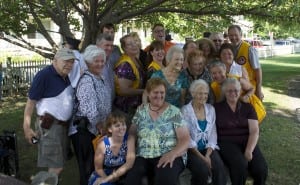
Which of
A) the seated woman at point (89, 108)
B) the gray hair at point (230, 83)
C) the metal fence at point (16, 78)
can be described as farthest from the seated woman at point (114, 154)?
the metal fence at point (16, 78)

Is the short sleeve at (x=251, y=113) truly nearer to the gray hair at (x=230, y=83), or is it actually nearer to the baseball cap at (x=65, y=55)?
the gray hair at (x=230, y=83)

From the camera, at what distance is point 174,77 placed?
519 cm

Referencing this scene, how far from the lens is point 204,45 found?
591cm

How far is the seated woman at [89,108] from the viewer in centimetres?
476

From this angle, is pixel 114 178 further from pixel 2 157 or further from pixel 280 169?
pixel 280 169

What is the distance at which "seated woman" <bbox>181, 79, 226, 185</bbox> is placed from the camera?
491cm

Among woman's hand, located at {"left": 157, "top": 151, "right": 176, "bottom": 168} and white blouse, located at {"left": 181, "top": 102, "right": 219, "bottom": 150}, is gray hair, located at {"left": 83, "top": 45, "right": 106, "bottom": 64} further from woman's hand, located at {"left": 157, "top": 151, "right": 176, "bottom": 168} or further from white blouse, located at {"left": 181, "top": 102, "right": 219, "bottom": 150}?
woman's hand, located at {"left": 157, "top": 151, "right": 176, "bottom": 168}

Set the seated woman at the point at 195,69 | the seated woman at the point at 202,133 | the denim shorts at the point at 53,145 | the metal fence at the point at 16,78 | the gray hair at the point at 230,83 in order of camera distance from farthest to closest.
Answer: the metal fence at the point at 16,78, the seated woman at the point at 195,69, the gray hair at the point at 230,83, the seated woman at the point at 202,133, the denim shorts at the point at 53,145

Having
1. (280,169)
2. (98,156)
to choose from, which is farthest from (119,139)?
(280,169)

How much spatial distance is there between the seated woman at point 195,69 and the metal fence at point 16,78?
12.1m

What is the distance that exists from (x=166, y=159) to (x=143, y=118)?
0.50m

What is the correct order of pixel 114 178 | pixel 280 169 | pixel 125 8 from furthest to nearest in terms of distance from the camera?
pixel 125 8 < pixel 280 169 < pixel 114 178

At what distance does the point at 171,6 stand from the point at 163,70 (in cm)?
380

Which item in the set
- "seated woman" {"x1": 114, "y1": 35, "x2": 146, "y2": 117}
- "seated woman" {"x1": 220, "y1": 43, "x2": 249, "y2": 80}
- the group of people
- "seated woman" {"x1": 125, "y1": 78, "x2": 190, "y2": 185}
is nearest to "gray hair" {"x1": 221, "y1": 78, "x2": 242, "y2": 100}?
the group of people
